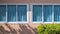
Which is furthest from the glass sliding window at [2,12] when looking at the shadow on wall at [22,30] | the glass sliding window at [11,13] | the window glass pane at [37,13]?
the window glass pane at [37,13]

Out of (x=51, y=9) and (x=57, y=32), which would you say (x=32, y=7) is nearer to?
(x=51, y=9)

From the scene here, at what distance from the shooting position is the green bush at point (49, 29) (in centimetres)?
1588

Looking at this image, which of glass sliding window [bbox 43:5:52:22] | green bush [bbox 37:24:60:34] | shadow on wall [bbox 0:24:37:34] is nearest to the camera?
green bush [bbox 37:24:60:34]

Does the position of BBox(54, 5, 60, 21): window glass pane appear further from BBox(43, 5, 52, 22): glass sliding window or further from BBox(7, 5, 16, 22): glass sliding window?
BBox(7, 5, 16, 22): glass sliding window

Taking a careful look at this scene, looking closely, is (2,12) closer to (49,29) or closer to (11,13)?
(11,13)

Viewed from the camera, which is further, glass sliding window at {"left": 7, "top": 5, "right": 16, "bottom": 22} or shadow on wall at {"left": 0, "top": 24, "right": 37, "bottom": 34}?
glass sliding window at {"left": 7, "top": 5, "right": 16, "bottom": 22}

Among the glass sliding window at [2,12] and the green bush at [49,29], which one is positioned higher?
the glass sliding window at [2,12]

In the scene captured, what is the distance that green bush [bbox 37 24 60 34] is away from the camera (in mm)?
15881

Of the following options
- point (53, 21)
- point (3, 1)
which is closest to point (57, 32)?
point (53, 21)

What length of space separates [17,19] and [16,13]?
0.41 metres

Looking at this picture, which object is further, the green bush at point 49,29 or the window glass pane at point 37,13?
the window glass pane at point 37,13

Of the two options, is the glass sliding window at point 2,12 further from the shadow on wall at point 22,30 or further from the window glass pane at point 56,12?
the window glass pane at point 56,12

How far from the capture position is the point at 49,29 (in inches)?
630

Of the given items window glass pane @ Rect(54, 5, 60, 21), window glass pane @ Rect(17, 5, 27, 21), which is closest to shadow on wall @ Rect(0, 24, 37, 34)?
window glass pane @ Rect(17, 5, 27, 21)
